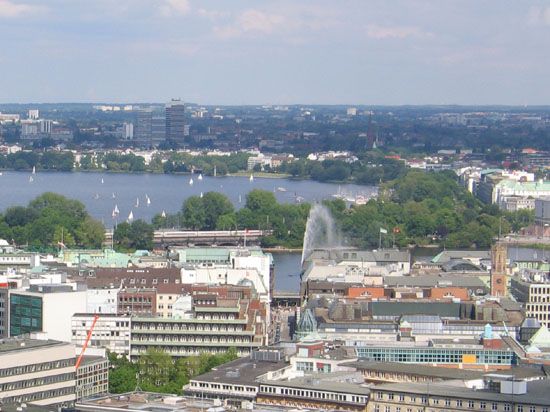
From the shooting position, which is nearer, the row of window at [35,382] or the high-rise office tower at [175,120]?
the row of window at [35,382]

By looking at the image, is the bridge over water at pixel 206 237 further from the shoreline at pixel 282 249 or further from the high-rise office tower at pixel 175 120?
the high-rise office tower at pixel 175 120

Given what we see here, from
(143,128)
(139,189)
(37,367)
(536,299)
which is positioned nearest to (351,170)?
(139,189)

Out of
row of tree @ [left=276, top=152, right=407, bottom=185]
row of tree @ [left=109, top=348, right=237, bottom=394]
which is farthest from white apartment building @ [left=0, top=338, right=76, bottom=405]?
row of tree @ [left=276, top=152, right=407, bottom=185]

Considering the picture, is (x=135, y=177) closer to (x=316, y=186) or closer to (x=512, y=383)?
(x=316, y=186)

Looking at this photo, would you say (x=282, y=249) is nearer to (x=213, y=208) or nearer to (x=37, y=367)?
(x=213, y=208)

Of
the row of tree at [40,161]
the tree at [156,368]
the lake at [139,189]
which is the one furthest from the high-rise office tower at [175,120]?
the tree at [156,368]

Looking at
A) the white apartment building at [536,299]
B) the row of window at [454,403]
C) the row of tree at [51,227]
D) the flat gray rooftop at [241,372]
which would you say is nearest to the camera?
the row of window at [454,403]
